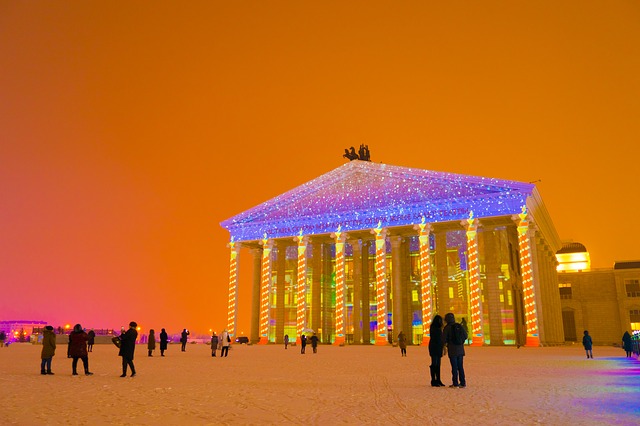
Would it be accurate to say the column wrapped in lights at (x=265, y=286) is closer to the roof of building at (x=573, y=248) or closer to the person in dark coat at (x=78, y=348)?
the person in dark coat at (x=78, y=348)

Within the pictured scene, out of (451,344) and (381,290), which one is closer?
(451,344)

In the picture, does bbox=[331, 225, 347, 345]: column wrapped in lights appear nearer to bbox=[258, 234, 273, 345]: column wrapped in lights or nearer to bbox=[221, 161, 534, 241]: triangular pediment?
bbox=[221, 161, 534, 241]: triangular pediment

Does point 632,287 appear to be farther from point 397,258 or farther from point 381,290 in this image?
point 381,290

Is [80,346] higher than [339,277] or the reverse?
the reverse

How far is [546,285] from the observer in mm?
55875

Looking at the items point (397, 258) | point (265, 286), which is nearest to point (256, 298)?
point (265, 286)

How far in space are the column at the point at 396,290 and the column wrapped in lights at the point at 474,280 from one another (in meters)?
6.64

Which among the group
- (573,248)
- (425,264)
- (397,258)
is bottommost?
(425,264)

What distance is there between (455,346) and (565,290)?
69.9 metres

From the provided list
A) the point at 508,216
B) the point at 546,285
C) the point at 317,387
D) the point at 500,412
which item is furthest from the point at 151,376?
the point at 546,285

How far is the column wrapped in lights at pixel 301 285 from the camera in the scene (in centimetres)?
5238

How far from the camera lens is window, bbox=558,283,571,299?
74312 mm

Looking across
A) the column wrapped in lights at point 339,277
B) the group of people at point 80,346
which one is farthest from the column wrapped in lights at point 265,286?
the group of people at point 80,346

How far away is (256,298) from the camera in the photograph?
58.1 meters
